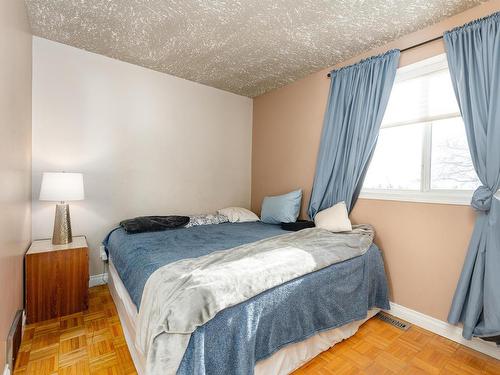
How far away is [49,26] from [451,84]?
3.38m

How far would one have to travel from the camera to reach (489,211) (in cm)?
167

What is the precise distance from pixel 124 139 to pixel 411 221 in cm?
299

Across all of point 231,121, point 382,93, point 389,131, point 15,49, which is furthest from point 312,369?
point 231,121

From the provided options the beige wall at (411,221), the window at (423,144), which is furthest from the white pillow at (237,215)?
the window at (423,144)

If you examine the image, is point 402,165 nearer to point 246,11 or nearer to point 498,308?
point 498,308

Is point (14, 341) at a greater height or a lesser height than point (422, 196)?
lesser

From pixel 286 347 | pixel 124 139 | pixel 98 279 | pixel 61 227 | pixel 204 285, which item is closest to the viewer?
pixel 204 285

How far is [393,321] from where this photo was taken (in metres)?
2.11

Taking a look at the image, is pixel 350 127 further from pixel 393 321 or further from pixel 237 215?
pixel 393 321

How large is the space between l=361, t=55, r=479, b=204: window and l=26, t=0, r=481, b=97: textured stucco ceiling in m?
0.46

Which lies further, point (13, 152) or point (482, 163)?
point (482, 163)

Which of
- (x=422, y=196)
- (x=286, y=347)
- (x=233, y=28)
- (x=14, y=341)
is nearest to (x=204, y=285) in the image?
(x=286, y=347)

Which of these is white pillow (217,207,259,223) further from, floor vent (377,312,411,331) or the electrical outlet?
floor vent (377,312,411,331)

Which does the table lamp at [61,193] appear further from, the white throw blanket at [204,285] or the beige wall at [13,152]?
the white throw blanket at [204,285]
